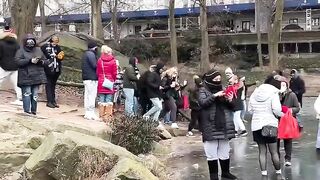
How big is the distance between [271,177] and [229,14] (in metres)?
50.8

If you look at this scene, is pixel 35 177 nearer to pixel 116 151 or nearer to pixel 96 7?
pixel 116 151

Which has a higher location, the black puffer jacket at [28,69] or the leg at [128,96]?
the black puffer jacket at [28,69]

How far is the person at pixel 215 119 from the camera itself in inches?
366

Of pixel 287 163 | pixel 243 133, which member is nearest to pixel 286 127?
pixel 287 163

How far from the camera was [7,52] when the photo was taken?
42.2 ft

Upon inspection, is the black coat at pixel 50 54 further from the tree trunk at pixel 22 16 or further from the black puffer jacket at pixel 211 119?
the black puffer jacket at pixel 211 119

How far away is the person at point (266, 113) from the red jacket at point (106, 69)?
4.16 meters

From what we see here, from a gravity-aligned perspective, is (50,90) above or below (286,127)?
above

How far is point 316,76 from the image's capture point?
4281cm

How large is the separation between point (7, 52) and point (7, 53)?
40 mm

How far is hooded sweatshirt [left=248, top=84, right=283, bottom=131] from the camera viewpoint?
9664mm

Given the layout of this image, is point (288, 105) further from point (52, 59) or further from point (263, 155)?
point (52, 59)

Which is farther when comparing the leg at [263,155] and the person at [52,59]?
the person at [52,59]

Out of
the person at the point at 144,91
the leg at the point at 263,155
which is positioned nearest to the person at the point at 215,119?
the leg at the point at 263,155
